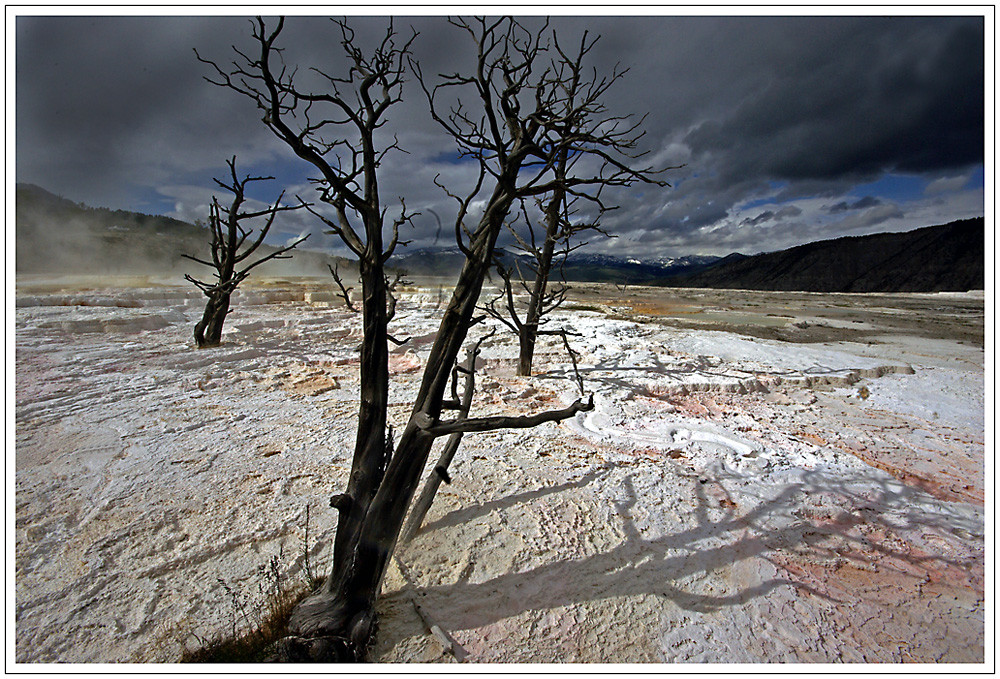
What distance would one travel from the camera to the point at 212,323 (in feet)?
30.1

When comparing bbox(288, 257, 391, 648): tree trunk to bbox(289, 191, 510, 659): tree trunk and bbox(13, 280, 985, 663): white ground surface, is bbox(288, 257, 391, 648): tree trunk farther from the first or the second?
bbox(13, 280, 985, 663): white ground surface

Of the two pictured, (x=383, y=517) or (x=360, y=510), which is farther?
(x=360, y=510)

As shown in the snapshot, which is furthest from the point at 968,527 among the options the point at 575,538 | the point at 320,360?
the point at 320,360

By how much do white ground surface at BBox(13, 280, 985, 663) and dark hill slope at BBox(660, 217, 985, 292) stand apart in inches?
2992

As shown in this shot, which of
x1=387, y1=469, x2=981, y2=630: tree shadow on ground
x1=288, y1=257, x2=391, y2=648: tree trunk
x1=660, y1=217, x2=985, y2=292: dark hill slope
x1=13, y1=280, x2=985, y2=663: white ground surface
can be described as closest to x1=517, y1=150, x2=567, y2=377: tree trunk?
x1=13, y1=280, x2=985, y2=663: white ground surface

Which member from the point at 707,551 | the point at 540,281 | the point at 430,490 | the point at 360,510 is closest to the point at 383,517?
the point at 360,510

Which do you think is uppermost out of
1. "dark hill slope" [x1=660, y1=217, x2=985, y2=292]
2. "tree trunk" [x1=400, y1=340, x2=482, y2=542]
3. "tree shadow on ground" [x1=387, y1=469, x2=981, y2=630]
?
"dark hill slope" [x1=660, y1=217, x2=985, y2=292]

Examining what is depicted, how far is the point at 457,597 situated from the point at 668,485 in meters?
2.23

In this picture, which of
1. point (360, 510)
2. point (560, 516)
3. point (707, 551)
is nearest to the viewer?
point (360, 510)

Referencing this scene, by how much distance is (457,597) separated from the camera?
2.73 meters

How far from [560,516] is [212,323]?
28.7ft

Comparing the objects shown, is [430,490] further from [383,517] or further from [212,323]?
[212,323]

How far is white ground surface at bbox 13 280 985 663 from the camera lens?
8.15 feet

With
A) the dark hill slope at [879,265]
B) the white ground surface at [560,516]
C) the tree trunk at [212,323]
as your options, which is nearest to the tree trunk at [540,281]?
the white ground surface at [560,516]
